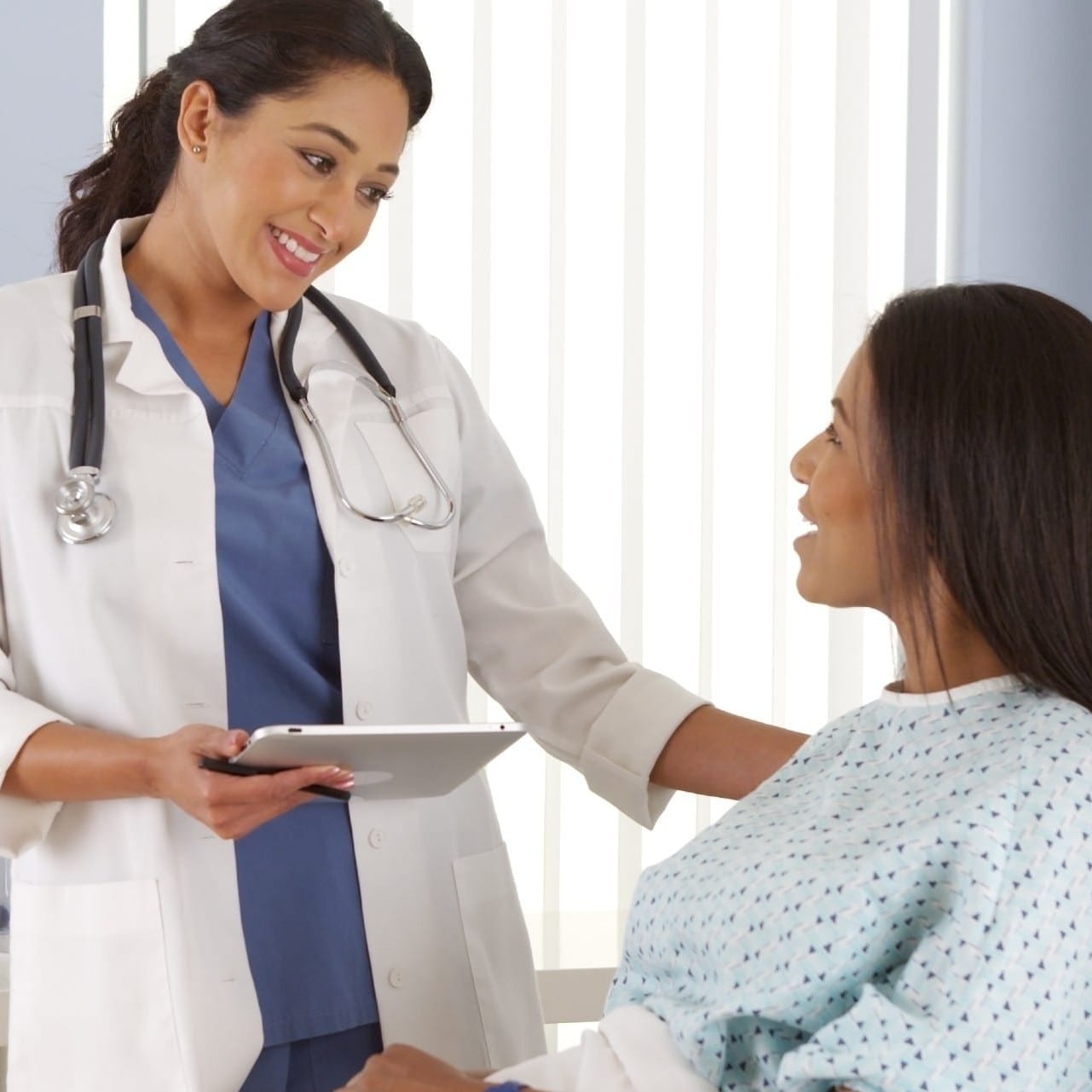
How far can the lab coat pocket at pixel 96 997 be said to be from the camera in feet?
3.97

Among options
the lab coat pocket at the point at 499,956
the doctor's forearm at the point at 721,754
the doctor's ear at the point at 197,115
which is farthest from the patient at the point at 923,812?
the doctor's ear at the point at 197,115

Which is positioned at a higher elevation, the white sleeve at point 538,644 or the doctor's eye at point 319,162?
the doctor's eye at point 319,162

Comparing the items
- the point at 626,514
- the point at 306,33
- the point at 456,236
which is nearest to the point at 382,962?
the point at 306,33

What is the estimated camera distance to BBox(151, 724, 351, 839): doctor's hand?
3.60ft

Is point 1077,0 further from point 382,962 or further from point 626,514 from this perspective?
point 382,962

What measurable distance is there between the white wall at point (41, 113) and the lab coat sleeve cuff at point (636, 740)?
122 centimetres

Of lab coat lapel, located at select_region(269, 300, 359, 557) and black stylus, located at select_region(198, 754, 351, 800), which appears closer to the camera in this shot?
black stylus, located at select_region(198, 754, 351, 800)

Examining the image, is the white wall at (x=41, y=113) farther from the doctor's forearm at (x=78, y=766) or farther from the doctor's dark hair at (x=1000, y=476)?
the doctor's dark hair at (x=1000, y=476)

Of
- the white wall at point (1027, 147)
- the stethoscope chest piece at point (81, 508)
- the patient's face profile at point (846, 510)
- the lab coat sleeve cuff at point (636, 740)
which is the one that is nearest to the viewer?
the patient's face profile at point (846, 510)

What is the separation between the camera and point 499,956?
4.68 ft

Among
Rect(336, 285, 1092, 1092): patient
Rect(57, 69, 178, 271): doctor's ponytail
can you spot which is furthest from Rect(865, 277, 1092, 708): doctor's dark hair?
Rect(57, 69, 178, 271): doctor's ponytail

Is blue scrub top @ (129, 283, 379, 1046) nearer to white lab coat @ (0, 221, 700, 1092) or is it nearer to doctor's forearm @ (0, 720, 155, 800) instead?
white lab coat @ (0, 221, 700, 1092)

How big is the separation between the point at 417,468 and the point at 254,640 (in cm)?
26

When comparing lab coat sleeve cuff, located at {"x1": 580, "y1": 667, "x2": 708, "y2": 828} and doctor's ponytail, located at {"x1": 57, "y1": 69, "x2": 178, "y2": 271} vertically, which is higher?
doctor's ponytail, located at {"x1": 57, "y1": 69, "x2": 178, "y2": 271}
